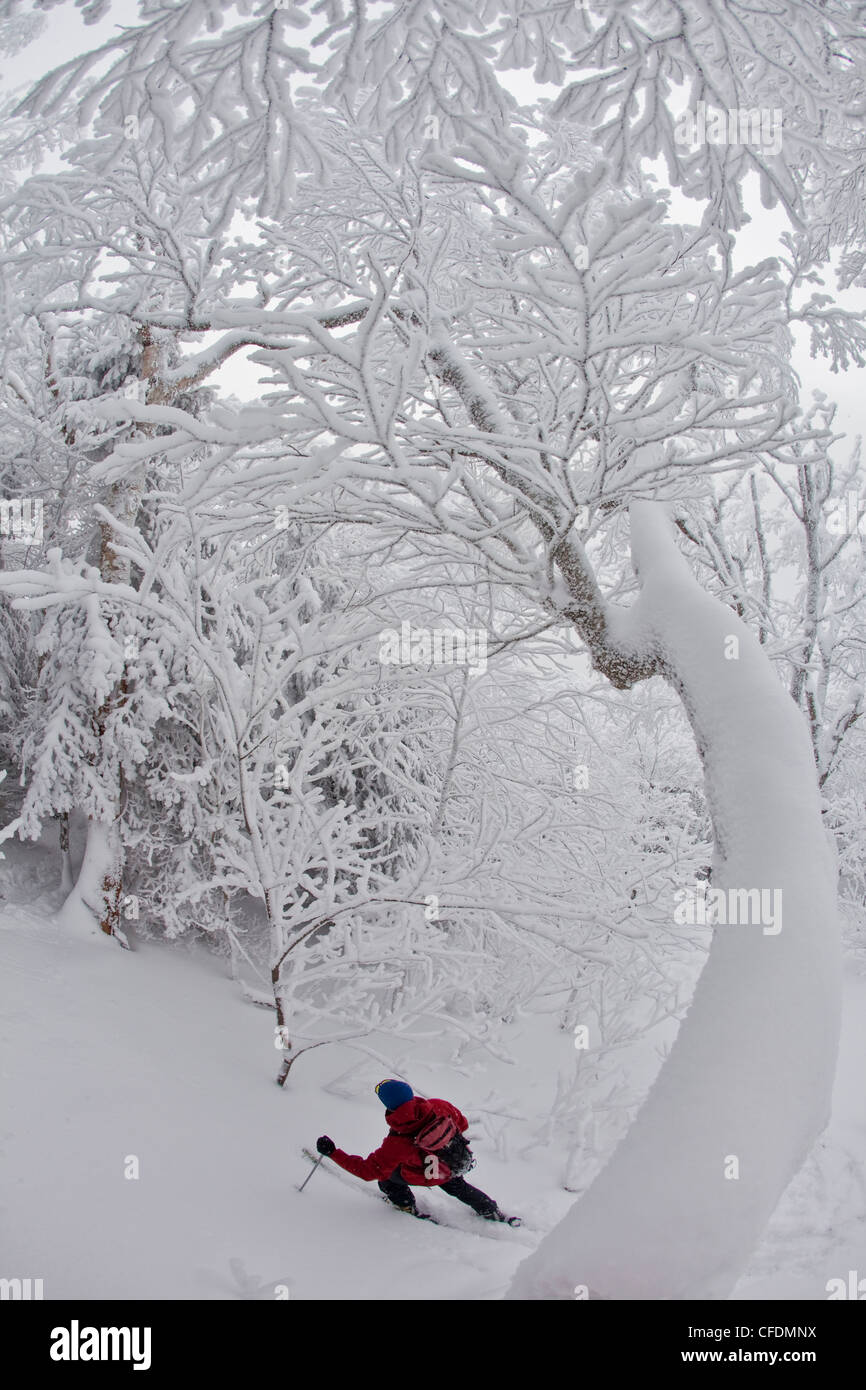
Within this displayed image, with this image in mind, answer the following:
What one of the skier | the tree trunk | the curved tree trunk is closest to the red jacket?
the skier

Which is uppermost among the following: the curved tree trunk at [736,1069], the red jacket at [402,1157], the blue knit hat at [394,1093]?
the curved tree trunk at [736,1069]

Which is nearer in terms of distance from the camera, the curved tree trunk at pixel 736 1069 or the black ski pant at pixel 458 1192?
the curved tree trunk at pixel 736 1069

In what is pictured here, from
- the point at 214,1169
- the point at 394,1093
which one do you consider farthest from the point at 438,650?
the point at 214,1169

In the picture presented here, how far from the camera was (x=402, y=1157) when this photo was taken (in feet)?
11.9

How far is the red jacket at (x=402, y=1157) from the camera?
11.9ft

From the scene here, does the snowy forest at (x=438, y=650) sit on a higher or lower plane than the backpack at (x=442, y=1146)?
higher

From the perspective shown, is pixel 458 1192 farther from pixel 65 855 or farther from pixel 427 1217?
pixel 65 855

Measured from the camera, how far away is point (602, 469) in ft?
9.62

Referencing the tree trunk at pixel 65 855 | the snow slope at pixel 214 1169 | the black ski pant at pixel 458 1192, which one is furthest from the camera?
the tree trunk at pixel 65 855

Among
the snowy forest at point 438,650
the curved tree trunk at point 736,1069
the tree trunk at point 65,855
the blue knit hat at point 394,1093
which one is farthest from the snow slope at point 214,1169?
the tree trunk at point 65,855

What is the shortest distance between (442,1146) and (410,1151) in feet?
0.56

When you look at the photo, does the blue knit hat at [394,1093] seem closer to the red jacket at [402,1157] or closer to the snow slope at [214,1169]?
the red jacket at [402,1157]

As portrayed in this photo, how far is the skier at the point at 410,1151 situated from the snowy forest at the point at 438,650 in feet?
0.62
